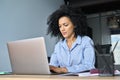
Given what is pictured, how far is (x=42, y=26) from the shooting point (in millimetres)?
4398

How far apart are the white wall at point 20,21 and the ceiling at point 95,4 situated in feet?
3.22

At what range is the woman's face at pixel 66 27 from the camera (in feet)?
7.54

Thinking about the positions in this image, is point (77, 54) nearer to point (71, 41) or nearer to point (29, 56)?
point (71, 41)

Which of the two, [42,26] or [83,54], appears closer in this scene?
[83,54]

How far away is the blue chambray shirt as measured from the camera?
2.07m

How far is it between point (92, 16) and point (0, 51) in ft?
11.1

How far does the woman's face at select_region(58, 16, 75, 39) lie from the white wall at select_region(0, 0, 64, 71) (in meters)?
1.37

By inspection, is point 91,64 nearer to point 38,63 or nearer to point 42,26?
point 38,63

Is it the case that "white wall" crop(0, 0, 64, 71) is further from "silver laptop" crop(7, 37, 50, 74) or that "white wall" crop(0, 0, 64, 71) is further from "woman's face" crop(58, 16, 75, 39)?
"silver laptop" crop(7, 37, 50, 74)

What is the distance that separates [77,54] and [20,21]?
6.32 feet

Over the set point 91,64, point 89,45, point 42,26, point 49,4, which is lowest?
point 91,64

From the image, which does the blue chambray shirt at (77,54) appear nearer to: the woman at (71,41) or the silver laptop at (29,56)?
the woman at (71,41)

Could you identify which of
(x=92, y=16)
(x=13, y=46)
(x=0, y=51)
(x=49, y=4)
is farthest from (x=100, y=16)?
(x=13, y=46)

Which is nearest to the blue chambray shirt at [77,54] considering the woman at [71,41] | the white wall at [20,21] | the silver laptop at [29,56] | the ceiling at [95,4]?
the woman at [71,41]
